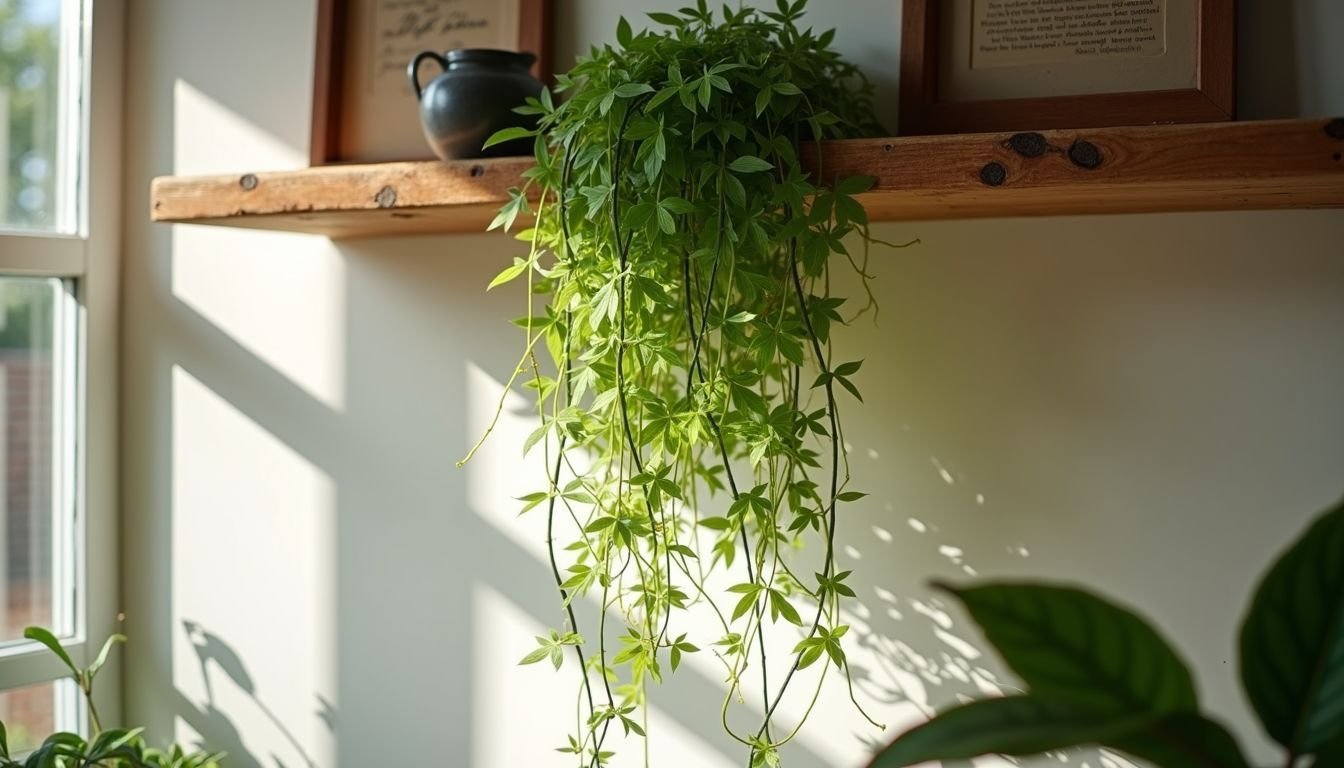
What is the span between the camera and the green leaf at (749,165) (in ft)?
3.86

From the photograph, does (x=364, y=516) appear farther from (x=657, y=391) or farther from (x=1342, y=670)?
(x=1342, y=670)

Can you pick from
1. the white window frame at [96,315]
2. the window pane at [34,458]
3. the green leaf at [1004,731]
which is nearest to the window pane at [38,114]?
the white window frame at [96,315]

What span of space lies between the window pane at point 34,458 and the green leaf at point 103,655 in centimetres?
7

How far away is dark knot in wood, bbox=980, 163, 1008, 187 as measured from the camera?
1166 millimetres

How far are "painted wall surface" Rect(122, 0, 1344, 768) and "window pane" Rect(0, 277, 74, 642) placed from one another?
0.33ft

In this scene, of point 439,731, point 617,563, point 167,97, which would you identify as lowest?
point 439,731

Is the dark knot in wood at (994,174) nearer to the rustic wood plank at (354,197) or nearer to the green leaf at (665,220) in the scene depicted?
the green leaf at (665,220)

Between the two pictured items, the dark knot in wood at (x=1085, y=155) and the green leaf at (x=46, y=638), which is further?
the green leaf at (x=46, y=638)

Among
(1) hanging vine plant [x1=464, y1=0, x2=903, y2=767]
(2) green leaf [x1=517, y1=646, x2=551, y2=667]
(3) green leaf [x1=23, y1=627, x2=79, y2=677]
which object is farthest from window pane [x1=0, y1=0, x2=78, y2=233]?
(2) green leaf [x1=517, y1=646, x2=551, y2=667]

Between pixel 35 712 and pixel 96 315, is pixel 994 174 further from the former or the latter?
pixel 35 712

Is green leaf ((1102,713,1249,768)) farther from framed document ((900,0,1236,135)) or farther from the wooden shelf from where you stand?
framed document ((900,0,1236,135))

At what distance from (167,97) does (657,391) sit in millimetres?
1030

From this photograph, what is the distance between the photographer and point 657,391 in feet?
4.76

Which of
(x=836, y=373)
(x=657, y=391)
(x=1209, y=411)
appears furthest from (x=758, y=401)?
(x=1209, y=411)
